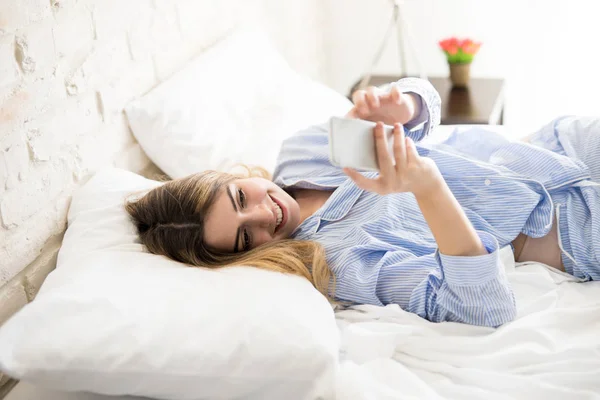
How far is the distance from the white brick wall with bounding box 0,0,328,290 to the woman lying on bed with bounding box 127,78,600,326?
0.53ft

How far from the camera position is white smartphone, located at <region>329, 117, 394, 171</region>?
88 cm

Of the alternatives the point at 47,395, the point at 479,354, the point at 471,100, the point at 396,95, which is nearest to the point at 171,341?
the point at 47,395

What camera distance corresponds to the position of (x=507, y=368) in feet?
3.19

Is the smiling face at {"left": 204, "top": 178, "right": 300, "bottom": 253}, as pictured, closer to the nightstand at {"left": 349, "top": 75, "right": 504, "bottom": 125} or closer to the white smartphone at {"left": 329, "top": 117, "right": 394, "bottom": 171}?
the white smartphone at {"left": 329, "top": 117, "right": 394, "bottom": 171}

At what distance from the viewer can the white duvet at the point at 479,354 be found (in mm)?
924

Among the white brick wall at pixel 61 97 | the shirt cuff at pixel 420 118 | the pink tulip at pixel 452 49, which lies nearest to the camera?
the white brick wall at pixel 61 97

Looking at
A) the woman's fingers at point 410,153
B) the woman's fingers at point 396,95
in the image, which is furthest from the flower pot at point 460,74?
the woman's fingers at point 410,153

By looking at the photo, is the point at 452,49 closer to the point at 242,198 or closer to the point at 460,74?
the point at 460,74

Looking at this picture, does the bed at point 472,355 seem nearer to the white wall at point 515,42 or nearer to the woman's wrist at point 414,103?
the woman's wrist at point 414,103

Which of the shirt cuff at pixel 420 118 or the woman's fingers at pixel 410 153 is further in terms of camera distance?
the shirt cuff at pixel 420 118

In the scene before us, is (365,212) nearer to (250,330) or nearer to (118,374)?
(250,330)

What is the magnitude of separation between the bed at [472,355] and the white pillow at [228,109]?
54 cm

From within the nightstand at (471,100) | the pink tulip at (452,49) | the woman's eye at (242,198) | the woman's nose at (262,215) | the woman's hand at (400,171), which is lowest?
the nightstand at (471,100)

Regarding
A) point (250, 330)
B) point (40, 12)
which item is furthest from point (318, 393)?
point (40, 12)
